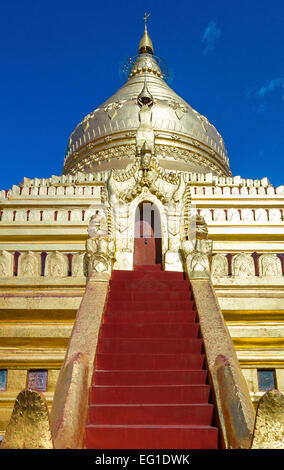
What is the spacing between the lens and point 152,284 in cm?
871

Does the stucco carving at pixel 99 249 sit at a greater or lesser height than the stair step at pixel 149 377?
greater

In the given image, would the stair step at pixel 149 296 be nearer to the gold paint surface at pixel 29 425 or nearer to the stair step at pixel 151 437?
the stair step at pixel 151 437

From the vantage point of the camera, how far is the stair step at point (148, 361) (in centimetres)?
625

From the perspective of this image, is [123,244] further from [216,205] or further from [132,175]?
[216,205]

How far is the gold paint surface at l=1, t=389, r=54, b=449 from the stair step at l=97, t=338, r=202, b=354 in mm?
2445

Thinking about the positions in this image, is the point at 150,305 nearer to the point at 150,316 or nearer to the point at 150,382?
the point at 150,316

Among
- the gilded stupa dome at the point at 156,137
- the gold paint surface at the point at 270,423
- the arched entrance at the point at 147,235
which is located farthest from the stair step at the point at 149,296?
the gilded stupa dome at the point at 156,137

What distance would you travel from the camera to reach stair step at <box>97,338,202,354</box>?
656 centimetres

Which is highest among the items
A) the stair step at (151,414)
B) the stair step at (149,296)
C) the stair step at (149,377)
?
the stair step at (149,296)

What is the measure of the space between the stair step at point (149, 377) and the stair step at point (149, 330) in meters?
0.90

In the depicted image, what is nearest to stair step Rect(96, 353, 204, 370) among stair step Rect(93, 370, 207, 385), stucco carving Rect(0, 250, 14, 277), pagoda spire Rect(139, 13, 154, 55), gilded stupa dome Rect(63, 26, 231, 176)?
stair step Rect(93, 370, 207, 385)

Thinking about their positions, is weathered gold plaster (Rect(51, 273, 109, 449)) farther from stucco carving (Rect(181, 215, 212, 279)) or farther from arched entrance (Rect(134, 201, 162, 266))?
arched entrance (Rect(134, 201, 162, 266))
